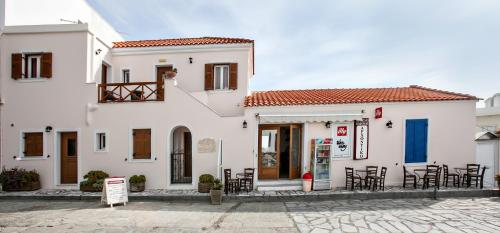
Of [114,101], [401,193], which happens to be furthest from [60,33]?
[401,193]

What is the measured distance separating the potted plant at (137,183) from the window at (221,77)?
5858 millimetres

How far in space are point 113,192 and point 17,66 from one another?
807 cm

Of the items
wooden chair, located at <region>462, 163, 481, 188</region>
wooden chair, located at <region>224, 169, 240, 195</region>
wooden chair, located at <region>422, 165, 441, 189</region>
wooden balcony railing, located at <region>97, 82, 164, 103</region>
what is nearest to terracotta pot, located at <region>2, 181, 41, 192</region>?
wooden balcony railing, located at <region>97, 82, 164, 103</region>

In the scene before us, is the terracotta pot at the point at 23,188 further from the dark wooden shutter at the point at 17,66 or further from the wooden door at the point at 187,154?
the wooden door at the point at 187,154

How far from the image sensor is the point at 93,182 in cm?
1117

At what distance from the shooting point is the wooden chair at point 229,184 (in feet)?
34.9

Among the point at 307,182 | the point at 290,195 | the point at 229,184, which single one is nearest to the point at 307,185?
the point at 307,182

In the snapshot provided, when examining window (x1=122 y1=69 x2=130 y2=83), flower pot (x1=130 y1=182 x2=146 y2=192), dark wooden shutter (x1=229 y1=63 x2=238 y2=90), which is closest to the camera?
flower pot (x1=130 y1=182 x2=146 y2=192)

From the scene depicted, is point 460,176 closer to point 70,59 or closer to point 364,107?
point 364,107

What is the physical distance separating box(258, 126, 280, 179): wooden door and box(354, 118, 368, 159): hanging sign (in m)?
3.55

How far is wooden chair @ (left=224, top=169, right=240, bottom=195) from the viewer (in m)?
10.6

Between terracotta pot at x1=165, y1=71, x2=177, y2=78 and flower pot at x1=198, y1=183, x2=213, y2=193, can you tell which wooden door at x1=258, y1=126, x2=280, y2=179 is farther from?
terracotta pot at x1=165, y1=71, x2=177, y2=78

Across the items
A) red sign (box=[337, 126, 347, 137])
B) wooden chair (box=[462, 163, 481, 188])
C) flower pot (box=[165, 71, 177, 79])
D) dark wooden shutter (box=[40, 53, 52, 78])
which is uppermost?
dark wooden shutter (box=[40, 53, 52, 78])

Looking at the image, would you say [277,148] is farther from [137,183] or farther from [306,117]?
[137,183]
